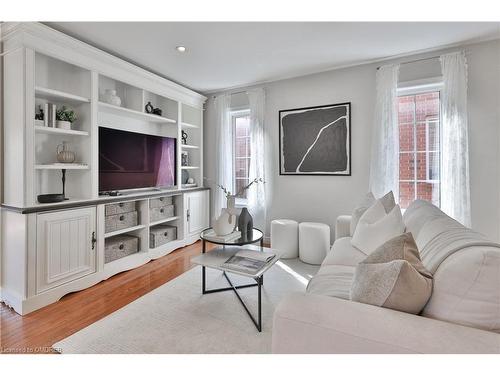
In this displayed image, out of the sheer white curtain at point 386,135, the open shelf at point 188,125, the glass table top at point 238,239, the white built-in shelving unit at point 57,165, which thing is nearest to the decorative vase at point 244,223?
the glass table top at point 238,239

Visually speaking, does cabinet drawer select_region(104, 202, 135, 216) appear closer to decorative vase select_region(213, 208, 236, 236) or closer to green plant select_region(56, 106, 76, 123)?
green plant select_region(56, 106, 76, 123)

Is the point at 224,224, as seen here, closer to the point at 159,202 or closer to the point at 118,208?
the point at 118,208

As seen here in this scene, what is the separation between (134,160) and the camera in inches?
126

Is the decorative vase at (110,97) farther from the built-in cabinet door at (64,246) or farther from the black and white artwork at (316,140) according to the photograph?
the black and white artwork at (316,140)

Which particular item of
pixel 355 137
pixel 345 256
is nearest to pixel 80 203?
pixel 345 256

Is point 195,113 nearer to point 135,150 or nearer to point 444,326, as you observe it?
point 135,150

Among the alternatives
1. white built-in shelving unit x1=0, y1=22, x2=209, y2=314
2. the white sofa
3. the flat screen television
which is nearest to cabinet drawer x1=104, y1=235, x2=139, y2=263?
white built-in shelving unit x1=0, y1=22, x2=209, y2=314

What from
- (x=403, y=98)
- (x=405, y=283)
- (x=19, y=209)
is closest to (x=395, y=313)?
(x=405, y=283)

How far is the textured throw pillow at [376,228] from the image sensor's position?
6.33 ft

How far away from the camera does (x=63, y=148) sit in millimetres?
2537

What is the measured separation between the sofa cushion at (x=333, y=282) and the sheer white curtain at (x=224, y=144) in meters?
2.54

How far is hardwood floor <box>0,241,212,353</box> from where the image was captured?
1.68 metres

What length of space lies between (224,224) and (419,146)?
2429mm
